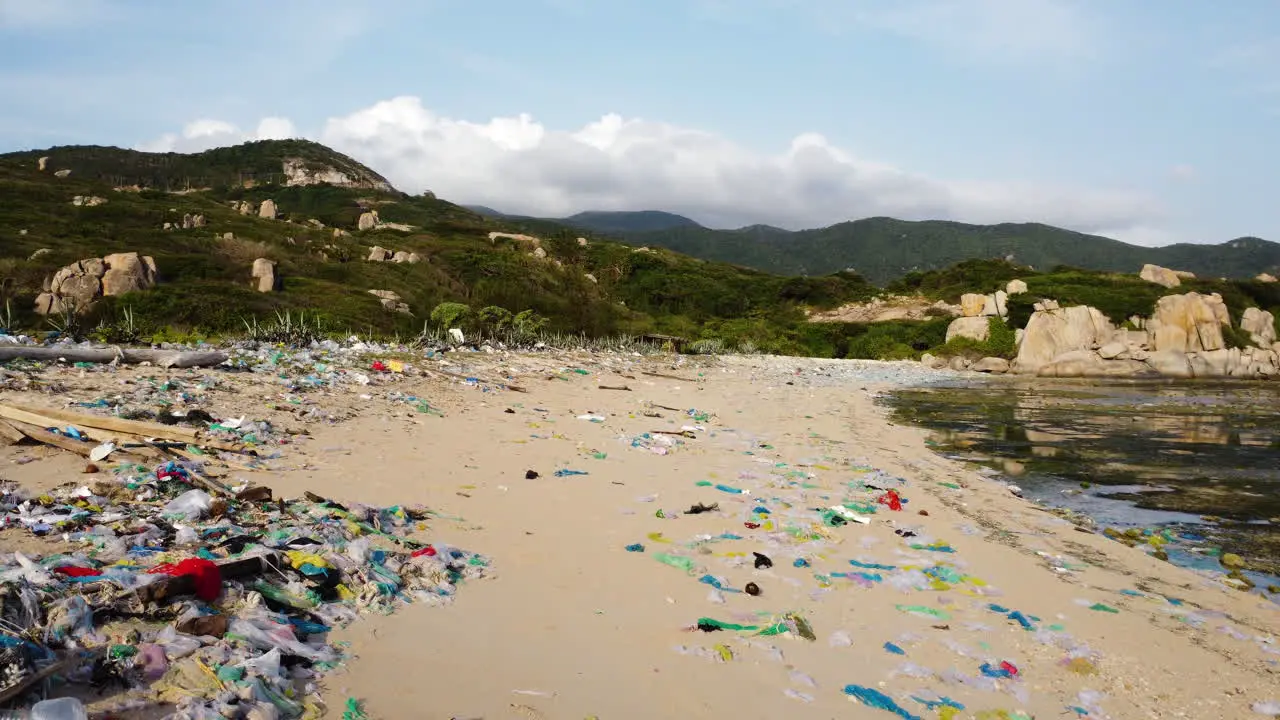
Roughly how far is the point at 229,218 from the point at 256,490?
208 ft

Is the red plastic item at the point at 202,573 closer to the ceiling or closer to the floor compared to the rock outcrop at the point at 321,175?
closer to the floor

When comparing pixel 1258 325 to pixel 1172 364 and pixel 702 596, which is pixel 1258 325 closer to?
pixel 1172 364

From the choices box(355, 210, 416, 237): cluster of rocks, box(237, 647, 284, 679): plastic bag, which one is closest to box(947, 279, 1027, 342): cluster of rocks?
box(237, 647, 284, 679): plastic bag

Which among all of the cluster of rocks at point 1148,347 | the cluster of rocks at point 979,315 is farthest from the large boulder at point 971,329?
the cluster of rocks at point 1148,347

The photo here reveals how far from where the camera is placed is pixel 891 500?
6156 millimetres

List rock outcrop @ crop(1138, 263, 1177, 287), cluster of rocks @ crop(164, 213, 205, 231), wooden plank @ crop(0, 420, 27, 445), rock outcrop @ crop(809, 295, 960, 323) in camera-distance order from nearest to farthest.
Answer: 1. wooden plank @ crop(0, 420, 27, 445)
2. rock outcrop @ crop(1138, 263, 1177, 287)
3. rock outcrop @ crop(809, 295, 960, 323)
4. cluster of rocks @ crop(164, 213, 205, 231)

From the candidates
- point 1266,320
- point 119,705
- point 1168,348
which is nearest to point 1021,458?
point 119,705

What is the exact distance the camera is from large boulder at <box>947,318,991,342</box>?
37.3 meters

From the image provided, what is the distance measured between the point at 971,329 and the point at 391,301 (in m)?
30.9

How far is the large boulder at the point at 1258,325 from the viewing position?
1349 inches

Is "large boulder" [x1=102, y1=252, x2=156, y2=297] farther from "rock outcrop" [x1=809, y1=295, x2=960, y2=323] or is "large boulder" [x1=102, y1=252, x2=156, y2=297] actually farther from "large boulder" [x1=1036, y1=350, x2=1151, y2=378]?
"rock outcrop" [x1=809, y1=295, x2=960, y2=323]

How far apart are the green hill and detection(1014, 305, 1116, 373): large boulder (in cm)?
1553

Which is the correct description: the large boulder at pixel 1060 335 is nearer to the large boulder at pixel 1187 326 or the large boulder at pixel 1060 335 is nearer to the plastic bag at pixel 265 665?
the large boulder at pixel 1187 326

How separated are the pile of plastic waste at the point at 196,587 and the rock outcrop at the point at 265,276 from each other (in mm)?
30443
